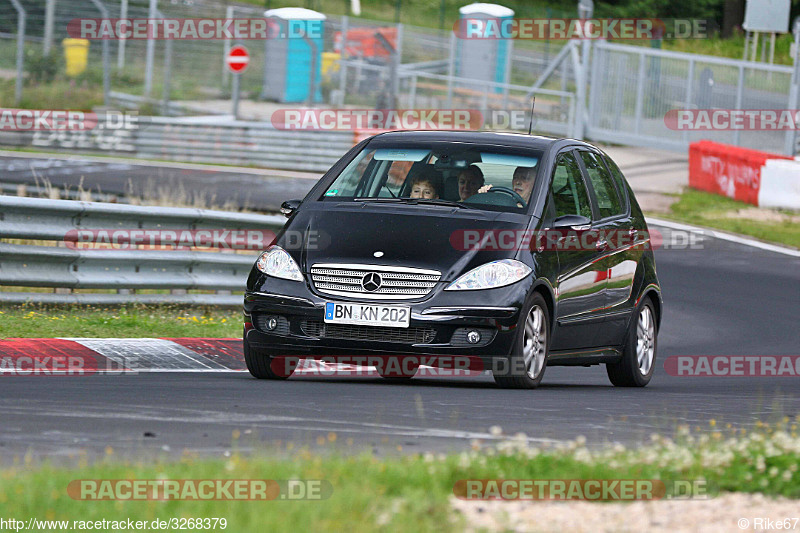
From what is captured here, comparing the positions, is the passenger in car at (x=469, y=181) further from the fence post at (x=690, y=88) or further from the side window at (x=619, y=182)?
the fence post at (x=690, y=88)

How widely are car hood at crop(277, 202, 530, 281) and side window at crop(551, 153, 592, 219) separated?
56 centimetres

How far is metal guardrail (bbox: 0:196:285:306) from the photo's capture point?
11297mm

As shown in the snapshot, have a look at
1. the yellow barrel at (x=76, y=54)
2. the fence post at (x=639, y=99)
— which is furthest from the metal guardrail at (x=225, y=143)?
the fence post at (x=639, y=99)

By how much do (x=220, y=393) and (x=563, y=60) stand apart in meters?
27.4

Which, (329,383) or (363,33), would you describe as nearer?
(329,383)

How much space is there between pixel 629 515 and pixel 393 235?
4213 mm

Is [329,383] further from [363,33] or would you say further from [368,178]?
[363,33]

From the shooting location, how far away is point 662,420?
772cm

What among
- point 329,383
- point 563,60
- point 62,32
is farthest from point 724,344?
point 62,32

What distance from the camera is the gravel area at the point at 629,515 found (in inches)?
182

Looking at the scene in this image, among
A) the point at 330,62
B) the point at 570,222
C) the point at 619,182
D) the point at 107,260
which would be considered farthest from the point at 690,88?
the point at 570,222

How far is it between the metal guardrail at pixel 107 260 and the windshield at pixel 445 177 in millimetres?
2776

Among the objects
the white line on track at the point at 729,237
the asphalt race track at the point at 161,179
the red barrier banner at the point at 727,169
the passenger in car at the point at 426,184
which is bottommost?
the asphalt race track at the point at 161,179

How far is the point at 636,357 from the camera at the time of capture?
10.7 metres
